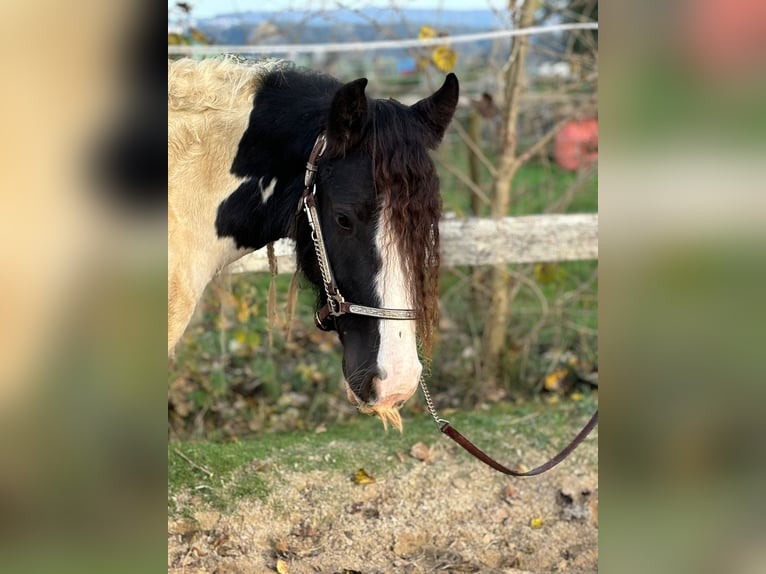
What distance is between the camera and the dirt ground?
10.2 ft

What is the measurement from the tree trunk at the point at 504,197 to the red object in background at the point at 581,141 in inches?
23.4

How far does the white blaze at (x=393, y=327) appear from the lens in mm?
2123

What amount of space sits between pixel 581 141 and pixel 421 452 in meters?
2.75

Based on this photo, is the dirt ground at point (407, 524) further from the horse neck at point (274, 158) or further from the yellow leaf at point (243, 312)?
the horse neck at point (274, 158)

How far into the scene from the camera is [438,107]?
2.42 metres

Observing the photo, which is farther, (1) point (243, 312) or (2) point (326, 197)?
(1) point (243, 312)

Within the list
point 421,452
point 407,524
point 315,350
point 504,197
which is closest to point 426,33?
point 504,197

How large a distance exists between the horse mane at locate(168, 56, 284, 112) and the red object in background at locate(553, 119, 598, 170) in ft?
10.6

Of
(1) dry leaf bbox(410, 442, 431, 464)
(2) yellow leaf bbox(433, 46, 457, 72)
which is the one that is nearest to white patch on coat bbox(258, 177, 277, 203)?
(1) dry leaf bbox(410, 442, 431, 464)
